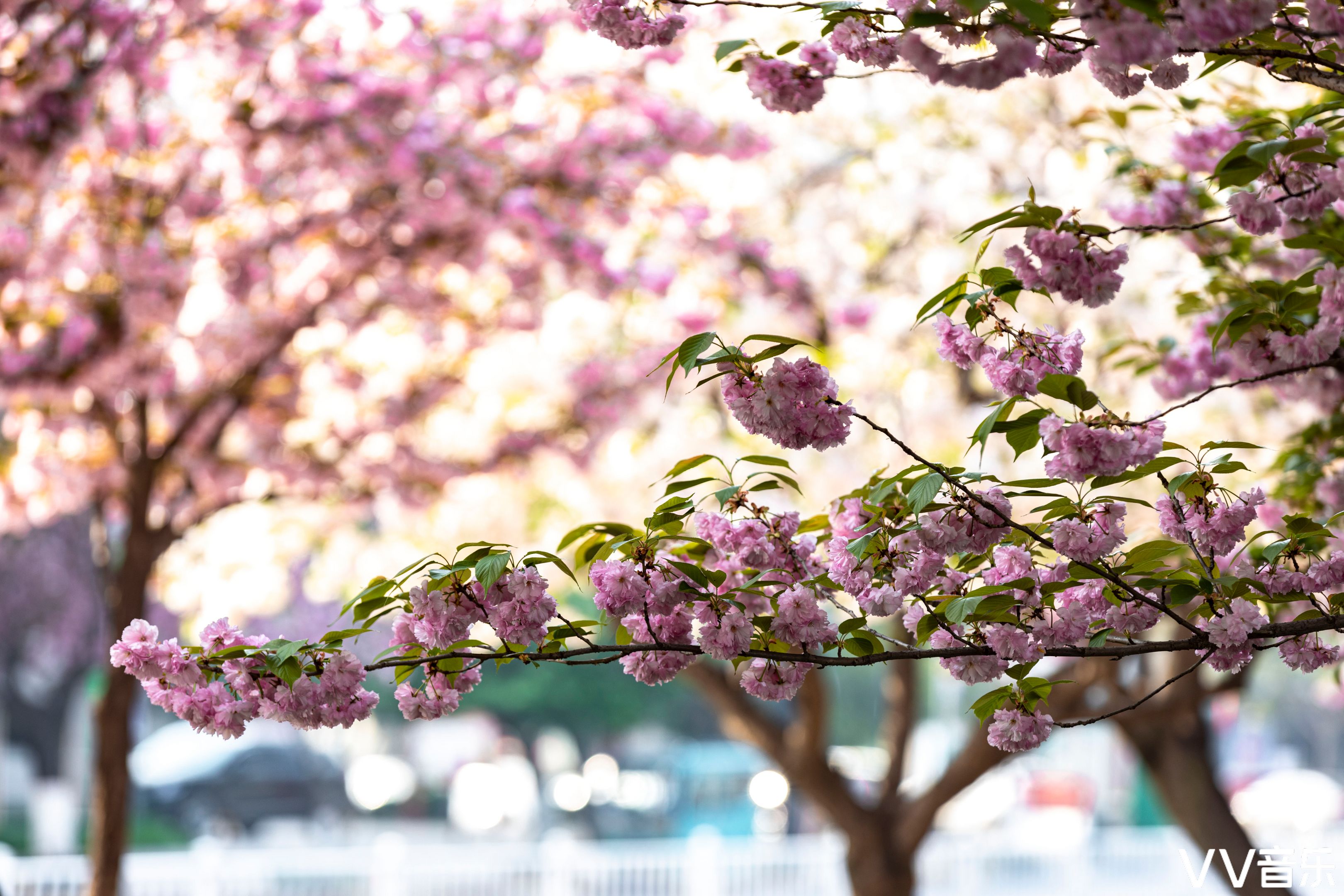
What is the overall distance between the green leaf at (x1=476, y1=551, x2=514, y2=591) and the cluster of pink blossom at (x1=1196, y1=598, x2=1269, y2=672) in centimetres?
101

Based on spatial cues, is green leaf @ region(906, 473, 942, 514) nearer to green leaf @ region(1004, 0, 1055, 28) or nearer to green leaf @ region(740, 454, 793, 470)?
green leaf @ region(740, 454, 793, 470)

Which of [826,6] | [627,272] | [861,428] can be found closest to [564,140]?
[627,272]

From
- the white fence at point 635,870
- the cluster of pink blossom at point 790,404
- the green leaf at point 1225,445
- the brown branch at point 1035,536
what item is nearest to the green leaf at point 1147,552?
Answer: the brown branch at point 1035,536

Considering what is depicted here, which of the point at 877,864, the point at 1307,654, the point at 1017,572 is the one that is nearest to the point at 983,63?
the point at 1017,572

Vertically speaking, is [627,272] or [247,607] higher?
[627,272]

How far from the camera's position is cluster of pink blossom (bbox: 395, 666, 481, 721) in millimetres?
2045

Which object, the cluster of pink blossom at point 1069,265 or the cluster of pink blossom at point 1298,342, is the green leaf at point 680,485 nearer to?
the cluster of pink blossom at point 1069,265

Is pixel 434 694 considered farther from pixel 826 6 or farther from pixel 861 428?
pixel 861 428

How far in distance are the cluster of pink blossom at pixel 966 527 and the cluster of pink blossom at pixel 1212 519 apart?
0.29 m

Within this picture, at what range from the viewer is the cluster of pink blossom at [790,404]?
5.91ft

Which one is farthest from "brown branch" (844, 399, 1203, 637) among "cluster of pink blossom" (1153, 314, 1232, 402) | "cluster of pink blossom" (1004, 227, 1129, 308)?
"cluster of pink blossom" (1153, 314, 1232, 402)

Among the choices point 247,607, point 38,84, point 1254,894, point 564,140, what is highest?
point 564,140

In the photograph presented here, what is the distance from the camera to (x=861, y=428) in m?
6.16

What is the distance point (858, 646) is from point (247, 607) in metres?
7.47
